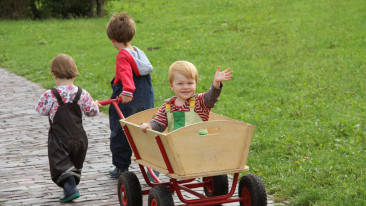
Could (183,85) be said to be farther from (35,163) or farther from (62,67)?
Answer: (35,163)

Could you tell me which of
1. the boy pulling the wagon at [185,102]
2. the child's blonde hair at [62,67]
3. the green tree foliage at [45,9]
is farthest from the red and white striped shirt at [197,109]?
the green tree foliage at [45,9]

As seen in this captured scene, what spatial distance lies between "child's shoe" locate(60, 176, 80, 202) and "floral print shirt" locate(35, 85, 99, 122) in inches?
23.9

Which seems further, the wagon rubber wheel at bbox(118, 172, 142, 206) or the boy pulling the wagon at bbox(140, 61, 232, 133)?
the wagon rubber wheel at bbox(118, 172, 142, 206)

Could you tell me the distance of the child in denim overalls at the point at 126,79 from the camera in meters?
5.92

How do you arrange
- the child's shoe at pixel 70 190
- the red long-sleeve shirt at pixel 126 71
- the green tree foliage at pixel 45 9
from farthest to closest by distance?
the green tree foliage at pixel 45 9, the red long-sleeve shirt at pixel 126 71, the child's shoe at pixel 70 190

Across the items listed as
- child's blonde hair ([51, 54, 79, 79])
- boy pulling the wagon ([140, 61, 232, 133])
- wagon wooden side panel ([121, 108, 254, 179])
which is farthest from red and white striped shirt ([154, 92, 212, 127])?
child's blonde hair ([51, 54, 79, 79])

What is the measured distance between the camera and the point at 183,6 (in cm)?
2494

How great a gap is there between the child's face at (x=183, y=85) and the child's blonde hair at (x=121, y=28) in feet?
4.01

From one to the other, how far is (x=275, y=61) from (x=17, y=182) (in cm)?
816

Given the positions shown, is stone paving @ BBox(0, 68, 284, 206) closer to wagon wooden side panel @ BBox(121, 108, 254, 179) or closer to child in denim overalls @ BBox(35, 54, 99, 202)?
child in denim overalls @ BBox(35, 54, 99, 202)

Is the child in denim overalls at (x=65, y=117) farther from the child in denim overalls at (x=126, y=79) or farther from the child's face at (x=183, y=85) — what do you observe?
the child's face at (x=183, y=85)

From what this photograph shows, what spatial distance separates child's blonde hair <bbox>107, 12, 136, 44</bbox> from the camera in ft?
19.7

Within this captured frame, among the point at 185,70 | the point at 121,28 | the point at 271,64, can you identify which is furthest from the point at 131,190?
the point at 271,64

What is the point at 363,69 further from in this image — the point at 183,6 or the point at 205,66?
the point at 183,6
